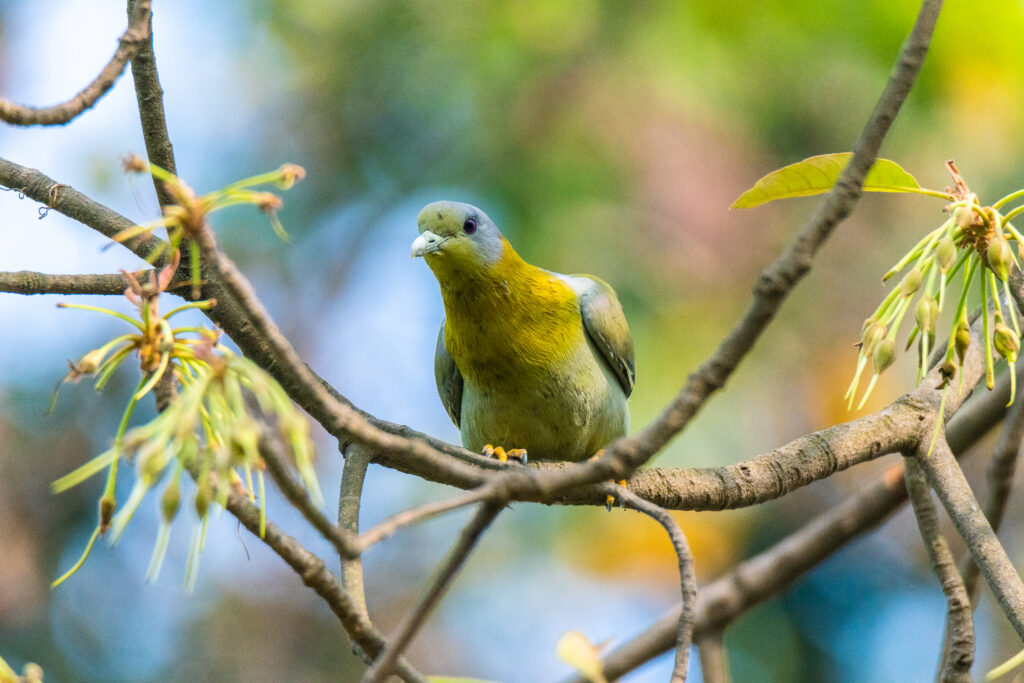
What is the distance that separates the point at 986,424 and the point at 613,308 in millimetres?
1699

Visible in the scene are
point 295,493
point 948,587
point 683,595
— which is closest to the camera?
point 295,493

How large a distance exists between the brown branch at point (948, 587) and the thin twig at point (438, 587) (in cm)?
193

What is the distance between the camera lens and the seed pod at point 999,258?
247 cm

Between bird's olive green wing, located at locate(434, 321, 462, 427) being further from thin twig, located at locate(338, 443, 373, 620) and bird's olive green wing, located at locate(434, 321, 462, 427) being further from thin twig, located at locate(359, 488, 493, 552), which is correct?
thin twig, located at locate(359, 488, 493, 552)

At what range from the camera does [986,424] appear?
4184mm

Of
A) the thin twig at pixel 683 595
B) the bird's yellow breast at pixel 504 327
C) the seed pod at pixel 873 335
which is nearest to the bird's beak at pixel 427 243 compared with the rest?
the bird's yellow breast at pixel 504 327

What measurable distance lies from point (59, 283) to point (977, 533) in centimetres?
268

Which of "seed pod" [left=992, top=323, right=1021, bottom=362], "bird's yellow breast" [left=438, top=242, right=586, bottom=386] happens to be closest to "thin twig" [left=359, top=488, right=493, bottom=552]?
"seed pod" [left=992, top=323, right=1021, bottom=362]

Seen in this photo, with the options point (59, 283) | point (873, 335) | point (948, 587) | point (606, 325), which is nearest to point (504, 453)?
point (606, 325)

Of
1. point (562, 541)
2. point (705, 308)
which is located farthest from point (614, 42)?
point (562, 541)

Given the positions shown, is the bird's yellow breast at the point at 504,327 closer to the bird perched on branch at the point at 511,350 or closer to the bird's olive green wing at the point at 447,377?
the bird perched on branch at the point at 511,350

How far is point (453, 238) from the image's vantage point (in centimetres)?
425

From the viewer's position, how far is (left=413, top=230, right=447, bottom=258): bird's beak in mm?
4109

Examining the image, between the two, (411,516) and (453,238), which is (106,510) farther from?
(453,238)
